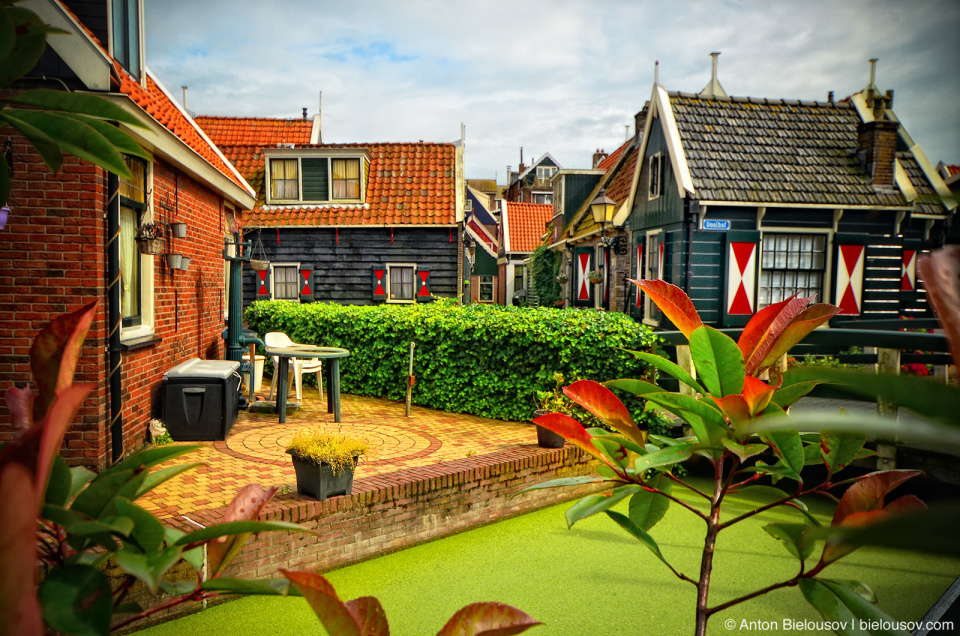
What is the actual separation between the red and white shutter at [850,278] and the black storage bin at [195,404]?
974 centimetres

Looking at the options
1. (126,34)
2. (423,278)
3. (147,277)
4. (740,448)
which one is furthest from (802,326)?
(423,278)

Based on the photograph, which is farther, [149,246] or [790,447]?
[149,246]

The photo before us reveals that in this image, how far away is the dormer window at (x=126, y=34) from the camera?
18.9ft

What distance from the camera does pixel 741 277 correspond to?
10.3 m

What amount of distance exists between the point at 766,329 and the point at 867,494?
409mm

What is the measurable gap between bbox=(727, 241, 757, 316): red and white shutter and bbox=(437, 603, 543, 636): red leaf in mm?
10307

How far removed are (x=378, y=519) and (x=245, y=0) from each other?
3.86m

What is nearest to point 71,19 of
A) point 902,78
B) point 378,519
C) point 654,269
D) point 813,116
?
point 378,519

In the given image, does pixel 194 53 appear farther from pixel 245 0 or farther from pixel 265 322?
pixel 265 322

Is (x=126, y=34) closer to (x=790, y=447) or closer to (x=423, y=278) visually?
(x=790, y=447)

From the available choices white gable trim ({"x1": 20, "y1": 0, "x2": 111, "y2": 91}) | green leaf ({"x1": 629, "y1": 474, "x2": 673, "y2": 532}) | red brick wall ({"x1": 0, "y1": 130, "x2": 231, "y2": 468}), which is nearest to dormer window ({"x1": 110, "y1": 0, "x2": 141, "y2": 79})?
white gable trim ({"x1": 20, "y1": 0, "x2": 111, "y2": 91})

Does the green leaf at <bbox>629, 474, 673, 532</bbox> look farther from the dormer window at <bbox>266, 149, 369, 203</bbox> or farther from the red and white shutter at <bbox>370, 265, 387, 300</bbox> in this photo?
the dormer window at <bbox>266, 149, 369, 203</bbox>

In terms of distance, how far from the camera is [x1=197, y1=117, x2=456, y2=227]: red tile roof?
15.3 metres

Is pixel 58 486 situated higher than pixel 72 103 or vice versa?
pixel 72 103
